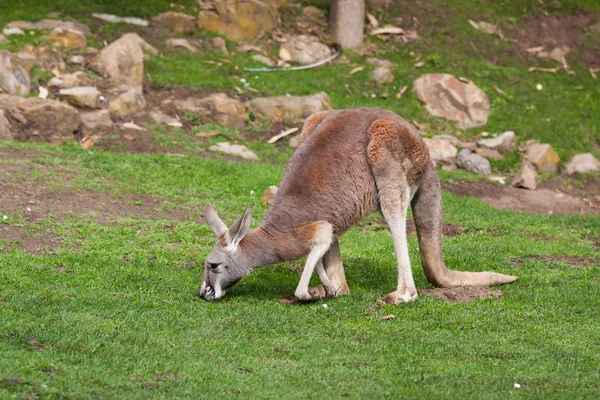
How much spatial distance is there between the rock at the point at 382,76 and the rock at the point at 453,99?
61 centimetres

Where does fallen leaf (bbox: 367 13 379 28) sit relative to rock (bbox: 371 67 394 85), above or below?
above

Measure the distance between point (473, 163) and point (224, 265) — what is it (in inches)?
334

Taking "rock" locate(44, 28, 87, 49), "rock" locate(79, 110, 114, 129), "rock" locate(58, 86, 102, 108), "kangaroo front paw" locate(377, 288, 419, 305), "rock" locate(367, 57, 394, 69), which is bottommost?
"rock" locate(367, 57, 394, 69)

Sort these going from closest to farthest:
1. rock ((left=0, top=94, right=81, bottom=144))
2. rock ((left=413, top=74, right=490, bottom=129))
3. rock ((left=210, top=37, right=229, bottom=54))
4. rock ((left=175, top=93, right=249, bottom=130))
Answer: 1. rock ((left=0, top=94, right=81, bottom=144))
2. rock ((left=175, top=93, right=249, bottom=130))
3. rock ((left=413, top=74, right=490, bottom=129))
4. rock ((left=210, top=37, right=229, bottom=54))

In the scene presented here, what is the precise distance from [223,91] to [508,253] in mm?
7471

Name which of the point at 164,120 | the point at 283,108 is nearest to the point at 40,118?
the point at 164,120

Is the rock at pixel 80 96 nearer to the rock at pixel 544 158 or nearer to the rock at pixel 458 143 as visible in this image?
the rock at pixel 458 143

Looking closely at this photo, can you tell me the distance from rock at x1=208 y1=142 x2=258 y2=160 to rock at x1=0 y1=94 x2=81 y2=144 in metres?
2.30

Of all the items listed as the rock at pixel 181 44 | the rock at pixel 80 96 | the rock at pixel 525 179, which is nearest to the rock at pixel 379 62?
the rock at pixel 181 44

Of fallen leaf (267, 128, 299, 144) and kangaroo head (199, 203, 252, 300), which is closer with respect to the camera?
kangaroo head (199, 203, 252, 300)

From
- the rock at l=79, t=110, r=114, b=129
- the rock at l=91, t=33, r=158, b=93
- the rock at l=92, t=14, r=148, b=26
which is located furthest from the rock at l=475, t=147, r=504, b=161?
the rock at l=92, t=14, r=148, b=26

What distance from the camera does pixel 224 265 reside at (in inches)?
315

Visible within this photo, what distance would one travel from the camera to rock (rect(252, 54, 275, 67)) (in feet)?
59.9

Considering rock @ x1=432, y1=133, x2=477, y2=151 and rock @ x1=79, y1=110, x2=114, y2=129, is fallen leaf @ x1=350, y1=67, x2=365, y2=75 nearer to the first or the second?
rock @ x1=432, y1=133, x2=477, y2=151
